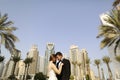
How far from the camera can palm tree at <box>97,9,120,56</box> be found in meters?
15.2

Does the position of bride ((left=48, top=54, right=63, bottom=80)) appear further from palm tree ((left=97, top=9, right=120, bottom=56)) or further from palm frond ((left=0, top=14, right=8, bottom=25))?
palm frond ((left=0, top=14, right=8, bottom=25))

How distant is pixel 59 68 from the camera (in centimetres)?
552

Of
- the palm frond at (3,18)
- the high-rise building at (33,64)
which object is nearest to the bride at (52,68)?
the palm frond at (3,18)

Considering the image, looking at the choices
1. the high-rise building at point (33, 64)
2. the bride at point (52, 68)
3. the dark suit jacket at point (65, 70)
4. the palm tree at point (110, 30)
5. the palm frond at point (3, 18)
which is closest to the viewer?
the dark suit jacket at point (65, 70)

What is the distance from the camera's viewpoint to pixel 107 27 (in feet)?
51.4

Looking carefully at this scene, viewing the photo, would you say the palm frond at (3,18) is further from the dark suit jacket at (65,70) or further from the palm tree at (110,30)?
the dark suit jacket at (65,70)

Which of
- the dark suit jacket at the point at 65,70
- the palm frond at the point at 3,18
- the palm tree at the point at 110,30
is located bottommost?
the dark suit jacket at the point at 65,70

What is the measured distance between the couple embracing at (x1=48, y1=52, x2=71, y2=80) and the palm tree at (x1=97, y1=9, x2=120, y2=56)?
10293 millimetres

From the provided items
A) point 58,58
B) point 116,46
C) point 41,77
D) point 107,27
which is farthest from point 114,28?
point 41,77

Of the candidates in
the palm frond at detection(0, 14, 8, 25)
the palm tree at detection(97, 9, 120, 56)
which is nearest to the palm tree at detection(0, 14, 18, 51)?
the palm frond at detection(0, 14, 8, 25)

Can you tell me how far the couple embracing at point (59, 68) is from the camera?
5.49 m

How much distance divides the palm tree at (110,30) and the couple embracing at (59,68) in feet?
33.8

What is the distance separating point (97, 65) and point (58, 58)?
136 feet

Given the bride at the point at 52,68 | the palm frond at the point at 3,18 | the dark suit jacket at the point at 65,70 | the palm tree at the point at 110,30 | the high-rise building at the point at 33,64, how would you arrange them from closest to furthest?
the dark suit jacket at the point at 65,70 < the bride at the point at 52,68 < the palm tree at the point at 110,30 < the palm frond at the point at 3,18 < the high-rise building at the point at 33,64
